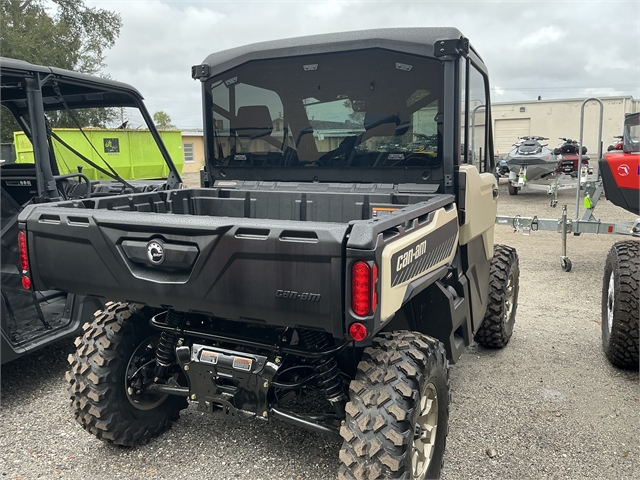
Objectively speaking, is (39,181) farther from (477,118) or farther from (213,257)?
(477,118)

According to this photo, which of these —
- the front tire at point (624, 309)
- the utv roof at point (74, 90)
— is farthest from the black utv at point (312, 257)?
the utv roof at point (74, 90)

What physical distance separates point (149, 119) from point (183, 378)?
2974mm

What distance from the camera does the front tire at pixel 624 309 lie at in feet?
13.6

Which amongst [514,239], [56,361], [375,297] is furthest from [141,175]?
[375,297]

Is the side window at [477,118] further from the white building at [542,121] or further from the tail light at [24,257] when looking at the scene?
the white building at [542,121]

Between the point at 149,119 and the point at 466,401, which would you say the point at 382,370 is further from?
the point at 149,119

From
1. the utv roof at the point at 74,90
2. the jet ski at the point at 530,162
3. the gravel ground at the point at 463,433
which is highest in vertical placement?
the utv roof at the point at 74,90

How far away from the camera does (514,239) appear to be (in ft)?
36.2

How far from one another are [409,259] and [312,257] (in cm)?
52

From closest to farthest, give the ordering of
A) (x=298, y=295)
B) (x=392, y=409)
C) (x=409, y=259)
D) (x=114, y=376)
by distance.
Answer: (x=298, y=295) < (x=392, y=409) < (x=409, y=259) < (x=114, y=376)

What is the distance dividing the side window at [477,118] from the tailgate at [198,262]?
2031 mm

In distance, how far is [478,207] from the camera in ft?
12.6

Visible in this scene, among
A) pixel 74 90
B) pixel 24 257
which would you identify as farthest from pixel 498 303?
pixel 74 90

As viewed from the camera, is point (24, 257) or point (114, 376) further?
point (114, 376)
